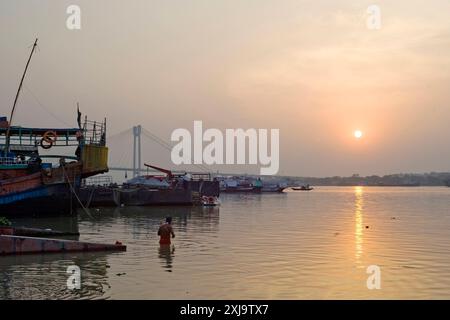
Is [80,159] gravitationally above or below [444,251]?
above

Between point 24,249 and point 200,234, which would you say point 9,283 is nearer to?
point 24,249

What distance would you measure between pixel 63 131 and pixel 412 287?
29.8m

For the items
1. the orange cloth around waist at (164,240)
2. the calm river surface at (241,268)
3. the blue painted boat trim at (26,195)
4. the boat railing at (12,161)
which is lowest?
the calm river surface at (241,268)

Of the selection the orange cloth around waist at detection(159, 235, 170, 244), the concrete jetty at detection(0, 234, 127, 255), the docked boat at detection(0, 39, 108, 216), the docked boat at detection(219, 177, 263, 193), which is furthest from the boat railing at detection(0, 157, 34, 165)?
the docked boat at detection(219, 177, 263, 193)

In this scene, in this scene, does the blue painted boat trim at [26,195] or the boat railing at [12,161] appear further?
the boat railing at [12,161]

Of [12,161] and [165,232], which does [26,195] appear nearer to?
[12,161]

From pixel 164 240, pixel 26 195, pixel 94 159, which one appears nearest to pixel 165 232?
pixel 164 240

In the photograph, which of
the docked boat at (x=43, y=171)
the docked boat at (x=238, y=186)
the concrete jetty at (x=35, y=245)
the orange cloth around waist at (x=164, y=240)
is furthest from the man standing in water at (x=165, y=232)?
the docked boat at (x=238, y=186)

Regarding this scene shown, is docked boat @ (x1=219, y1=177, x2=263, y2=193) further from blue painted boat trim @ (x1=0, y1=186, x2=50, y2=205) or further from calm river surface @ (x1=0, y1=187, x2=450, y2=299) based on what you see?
calm river surface @ (x1=0, y1=187, x2=450, y2=299)

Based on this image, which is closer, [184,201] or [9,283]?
[9,283]

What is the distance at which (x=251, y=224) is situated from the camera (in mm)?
38156

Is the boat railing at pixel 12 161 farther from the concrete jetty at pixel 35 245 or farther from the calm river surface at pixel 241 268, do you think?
the concrete jetty at pixel 35 245
